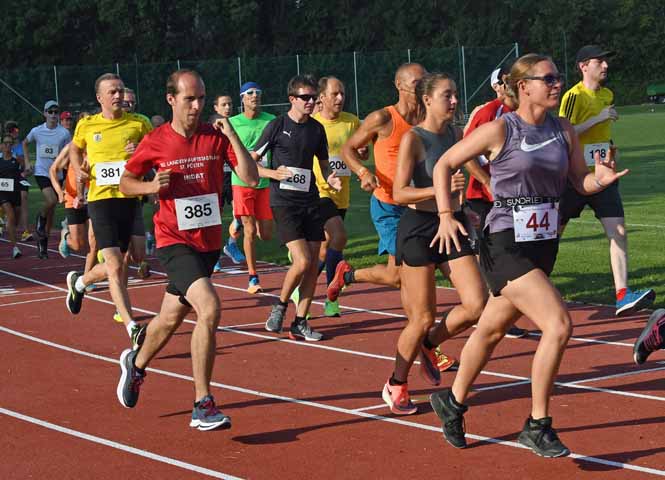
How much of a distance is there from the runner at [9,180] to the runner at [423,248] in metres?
11.9

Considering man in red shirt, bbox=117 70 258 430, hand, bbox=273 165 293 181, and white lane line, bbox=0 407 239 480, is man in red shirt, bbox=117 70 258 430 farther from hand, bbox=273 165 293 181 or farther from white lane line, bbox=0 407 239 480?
hand, bbox=273 165 293 181

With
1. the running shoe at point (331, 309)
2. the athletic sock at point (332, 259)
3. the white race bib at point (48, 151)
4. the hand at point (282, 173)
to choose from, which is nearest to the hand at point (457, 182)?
the hand at point (282, 173)

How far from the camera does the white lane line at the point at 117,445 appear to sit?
21.4ft

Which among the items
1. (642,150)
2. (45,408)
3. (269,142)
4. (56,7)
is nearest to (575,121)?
(269,142)

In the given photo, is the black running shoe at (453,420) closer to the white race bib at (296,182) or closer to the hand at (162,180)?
the hand at (162,180)

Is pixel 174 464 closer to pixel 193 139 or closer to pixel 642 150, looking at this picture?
pixel 193 139

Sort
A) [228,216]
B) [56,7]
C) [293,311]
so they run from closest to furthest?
[293,311] → [228,216] → [56,7]

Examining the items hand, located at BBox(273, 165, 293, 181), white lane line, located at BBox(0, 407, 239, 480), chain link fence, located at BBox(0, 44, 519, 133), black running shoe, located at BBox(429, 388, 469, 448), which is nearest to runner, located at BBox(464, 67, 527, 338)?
hand, located at BBox(273, 165, 293, 181)

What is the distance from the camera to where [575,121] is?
11305mm

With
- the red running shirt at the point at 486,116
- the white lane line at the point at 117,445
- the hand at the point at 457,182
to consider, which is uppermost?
the red running shirt at the point at 486,116

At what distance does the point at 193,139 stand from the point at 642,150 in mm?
26811

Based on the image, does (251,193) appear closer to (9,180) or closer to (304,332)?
(304,332)

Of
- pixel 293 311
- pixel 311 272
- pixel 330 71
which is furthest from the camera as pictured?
pixel 330 71

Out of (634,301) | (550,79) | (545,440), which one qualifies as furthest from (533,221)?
(634,301)
